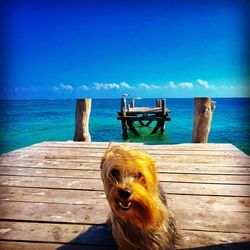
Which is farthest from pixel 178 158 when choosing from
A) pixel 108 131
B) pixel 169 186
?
pixel 108 131

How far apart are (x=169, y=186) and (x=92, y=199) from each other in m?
0.92

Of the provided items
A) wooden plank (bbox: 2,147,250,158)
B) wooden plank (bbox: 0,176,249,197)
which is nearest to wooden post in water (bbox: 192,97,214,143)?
wooden plank (bbox: 2,147,250,158)

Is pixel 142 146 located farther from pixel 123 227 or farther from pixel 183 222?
pixel 123 227

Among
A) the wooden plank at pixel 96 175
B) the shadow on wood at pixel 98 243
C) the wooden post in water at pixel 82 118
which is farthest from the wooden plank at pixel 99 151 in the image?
the shadow on wood at pixel 98 243

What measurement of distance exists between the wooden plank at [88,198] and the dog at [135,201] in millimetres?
894

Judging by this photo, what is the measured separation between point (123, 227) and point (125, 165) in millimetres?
473

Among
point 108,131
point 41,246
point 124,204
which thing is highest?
point 124,204

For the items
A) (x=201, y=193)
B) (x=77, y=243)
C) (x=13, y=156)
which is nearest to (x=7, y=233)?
(x=77, y=243)

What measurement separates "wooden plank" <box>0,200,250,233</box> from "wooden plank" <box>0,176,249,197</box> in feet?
1.50

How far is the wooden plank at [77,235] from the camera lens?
201 centimetres

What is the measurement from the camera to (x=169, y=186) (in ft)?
10.3

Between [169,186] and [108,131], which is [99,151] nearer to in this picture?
[169,186]

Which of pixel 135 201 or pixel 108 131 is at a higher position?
pixel 135 201

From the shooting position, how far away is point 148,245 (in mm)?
1698
